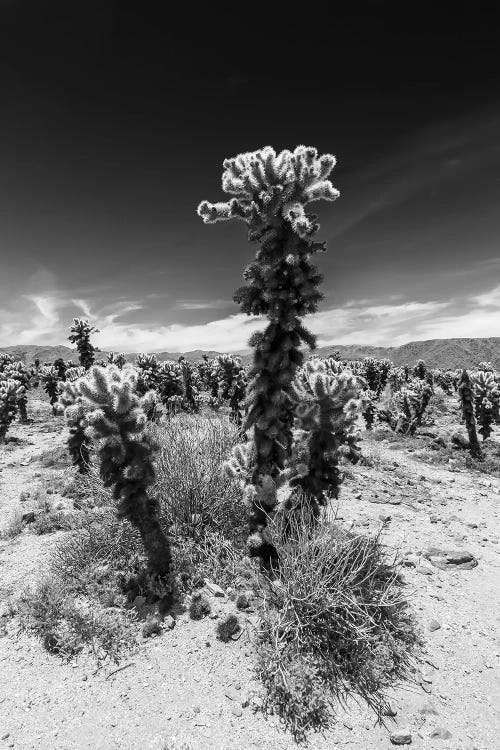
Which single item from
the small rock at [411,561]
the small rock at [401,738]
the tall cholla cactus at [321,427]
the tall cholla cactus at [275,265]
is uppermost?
the tall cholla cactus at [275,265]

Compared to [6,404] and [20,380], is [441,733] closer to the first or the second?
[6,404]

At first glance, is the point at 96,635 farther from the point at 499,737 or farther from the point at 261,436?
the point at 499,737

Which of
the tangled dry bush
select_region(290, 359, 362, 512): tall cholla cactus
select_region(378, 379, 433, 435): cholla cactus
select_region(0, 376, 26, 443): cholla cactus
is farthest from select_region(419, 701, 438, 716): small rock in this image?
select_region(0, 376, 26, 443): cholla cactus

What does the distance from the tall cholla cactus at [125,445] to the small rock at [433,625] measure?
4.60m

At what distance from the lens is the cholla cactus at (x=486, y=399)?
21.4m

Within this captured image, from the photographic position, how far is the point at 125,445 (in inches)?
257

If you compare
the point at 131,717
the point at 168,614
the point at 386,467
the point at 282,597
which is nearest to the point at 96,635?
the point at 168,614

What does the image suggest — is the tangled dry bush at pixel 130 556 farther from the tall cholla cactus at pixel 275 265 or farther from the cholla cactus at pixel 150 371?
the cholla cactus at pixel 150 371

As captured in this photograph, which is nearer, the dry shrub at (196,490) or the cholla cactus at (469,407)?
the dry shrub at (196,490)

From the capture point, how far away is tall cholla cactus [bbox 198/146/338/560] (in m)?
6.25

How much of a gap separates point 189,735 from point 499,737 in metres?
3.65

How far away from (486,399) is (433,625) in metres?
18.9

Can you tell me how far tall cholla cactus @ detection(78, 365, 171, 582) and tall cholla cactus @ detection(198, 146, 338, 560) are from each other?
6.57 ft

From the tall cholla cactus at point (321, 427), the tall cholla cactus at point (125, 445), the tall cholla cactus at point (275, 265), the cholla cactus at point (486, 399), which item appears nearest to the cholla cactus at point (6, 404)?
the tall cholla cactus at point (125, 445)
